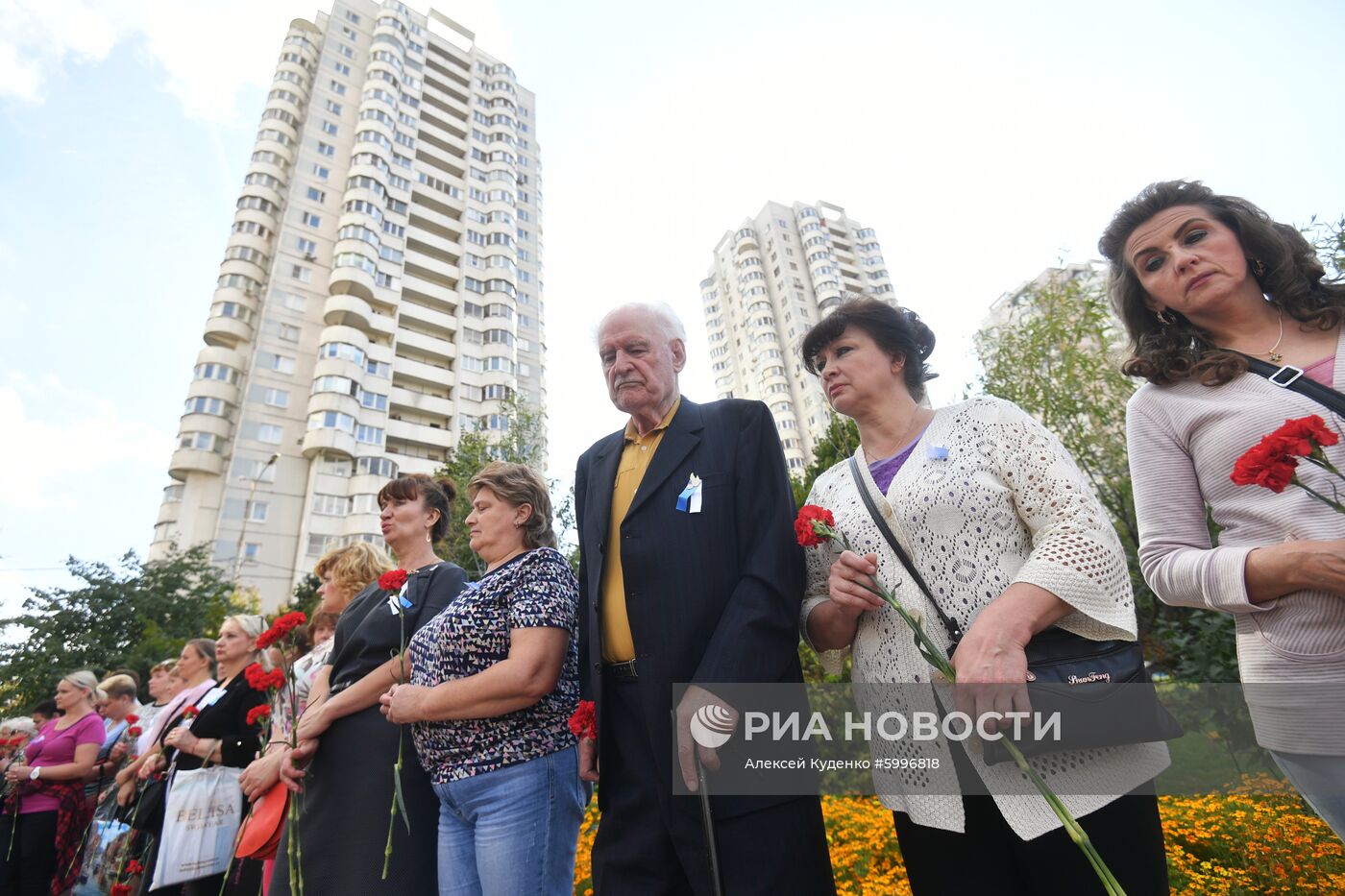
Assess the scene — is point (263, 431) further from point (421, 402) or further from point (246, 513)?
point (421, 402)

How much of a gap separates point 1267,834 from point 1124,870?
2.83 meters

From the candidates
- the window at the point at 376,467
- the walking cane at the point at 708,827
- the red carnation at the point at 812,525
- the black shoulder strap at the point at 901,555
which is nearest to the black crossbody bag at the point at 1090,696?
the black shoulder strap at the point at 901,555

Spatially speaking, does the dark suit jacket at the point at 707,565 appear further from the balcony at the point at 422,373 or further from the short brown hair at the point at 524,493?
the balcony at the point at 422,373

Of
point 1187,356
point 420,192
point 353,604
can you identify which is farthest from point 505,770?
point 420,192

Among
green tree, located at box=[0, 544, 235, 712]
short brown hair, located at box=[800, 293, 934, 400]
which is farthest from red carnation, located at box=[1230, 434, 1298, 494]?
green tree, located at box=[0, 544, 235, 712]

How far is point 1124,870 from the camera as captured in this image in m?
1.35

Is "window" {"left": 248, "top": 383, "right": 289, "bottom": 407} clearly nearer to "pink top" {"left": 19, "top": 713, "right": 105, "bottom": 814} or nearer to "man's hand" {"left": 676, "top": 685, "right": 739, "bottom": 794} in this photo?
"pink top" {"left": 19, "top": 713, "right": 105, "bottom": 814}

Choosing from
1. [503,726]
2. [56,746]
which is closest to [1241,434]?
[503,726]

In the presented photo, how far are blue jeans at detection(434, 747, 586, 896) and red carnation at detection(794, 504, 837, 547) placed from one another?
148cm

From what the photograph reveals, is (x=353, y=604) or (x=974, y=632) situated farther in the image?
(x=353, y=604)

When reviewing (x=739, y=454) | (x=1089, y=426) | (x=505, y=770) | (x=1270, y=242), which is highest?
(x=1089, y=426)

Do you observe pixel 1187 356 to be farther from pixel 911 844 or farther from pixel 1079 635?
pixel 911 844

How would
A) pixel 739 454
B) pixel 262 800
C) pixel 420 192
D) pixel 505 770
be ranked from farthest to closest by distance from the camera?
pixel 420 192 → pixel 262 800 → pixel 505 770 → pixel 739 454

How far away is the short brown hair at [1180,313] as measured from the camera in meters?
1.57
